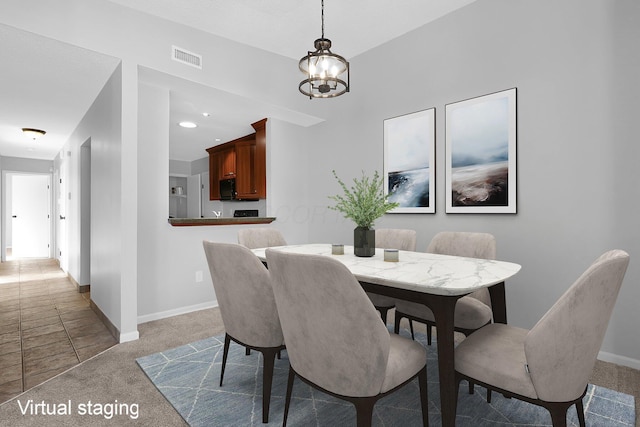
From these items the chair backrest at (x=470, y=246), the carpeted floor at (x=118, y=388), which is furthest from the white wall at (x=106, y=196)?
the chair backrest at (x=470, y=246)

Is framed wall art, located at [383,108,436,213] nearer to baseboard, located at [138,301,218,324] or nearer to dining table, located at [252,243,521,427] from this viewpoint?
dining table, located at [252,243,521,427]

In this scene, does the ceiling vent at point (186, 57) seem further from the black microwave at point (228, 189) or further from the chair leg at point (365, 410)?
the chair leg at point (365, 410)

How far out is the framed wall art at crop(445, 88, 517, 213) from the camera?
2654 millimetres

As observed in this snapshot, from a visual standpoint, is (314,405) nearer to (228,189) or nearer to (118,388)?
(118,388)

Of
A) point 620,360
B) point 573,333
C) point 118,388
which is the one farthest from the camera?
point 620,360

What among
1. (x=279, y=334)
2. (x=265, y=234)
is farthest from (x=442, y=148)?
(x=279, y=334)

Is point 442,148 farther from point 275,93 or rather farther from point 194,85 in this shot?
point 194,85

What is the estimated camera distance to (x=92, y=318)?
10.8 ft

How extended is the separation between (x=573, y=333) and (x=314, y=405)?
1266mm

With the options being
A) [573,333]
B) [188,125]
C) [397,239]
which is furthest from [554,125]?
[188,125]

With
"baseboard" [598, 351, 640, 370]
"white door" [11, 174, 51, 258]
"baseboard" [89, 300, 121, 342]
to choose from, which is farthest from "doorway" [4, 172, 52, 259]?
"baseboard" [598, 351, 640, 370]

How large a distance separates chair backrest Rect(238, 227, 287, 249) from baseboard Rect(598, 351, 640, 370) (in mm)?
2526

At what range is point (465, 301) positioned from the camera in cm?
199

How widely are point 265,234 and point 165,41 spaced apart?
1879 mm
